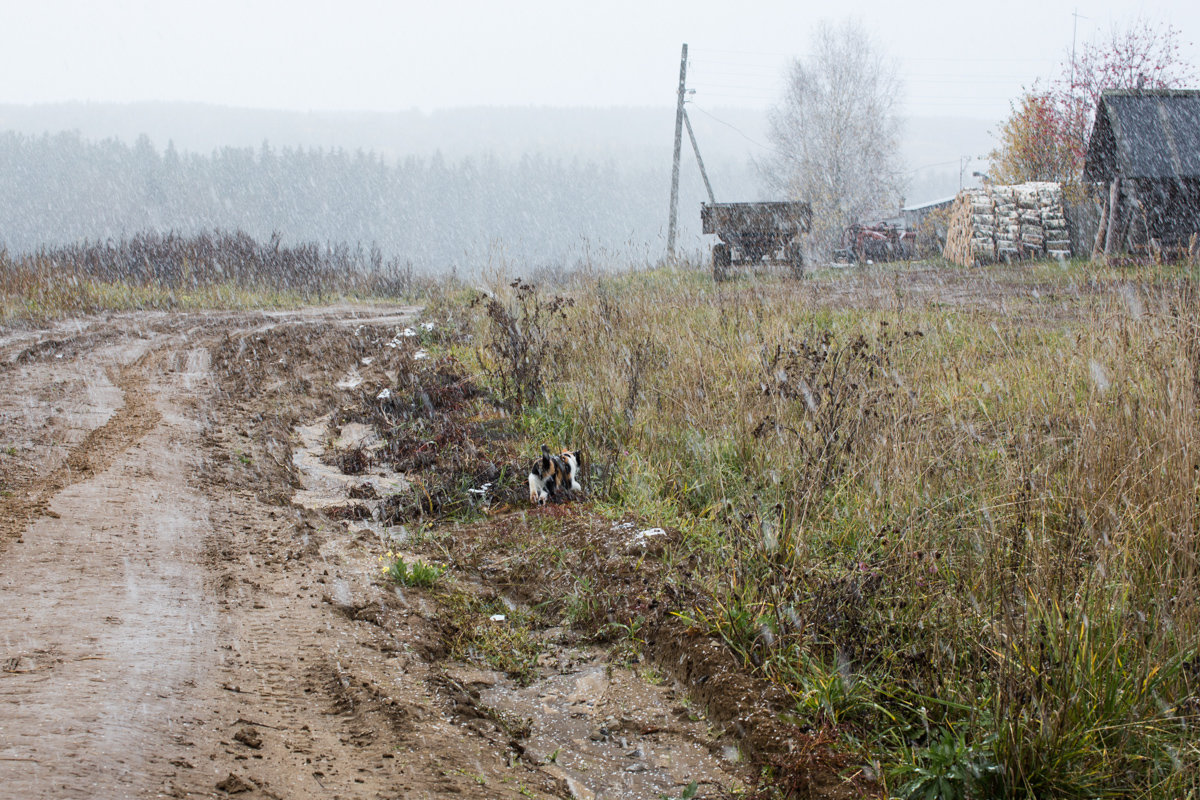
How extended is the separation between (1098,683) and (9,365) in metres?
9.91

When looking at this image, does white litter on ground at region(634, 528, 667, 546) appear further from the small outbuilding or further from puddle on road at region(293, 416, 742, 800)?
the small outbuilding

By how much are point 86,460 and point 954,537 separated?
531 centimetres

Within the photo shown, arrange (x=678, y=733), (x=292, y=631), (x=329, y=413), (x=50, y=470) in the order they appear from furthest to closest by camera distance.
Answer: (x=329, y=413)
(x=50, y=470)
(x=292, y=631)
(x=678, y=733)

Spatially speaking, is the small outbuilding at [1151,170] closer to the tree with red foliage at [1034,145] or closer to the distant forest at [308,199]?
the tree with red foliage at [1034,145]

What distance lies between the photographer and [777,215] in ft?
50.8

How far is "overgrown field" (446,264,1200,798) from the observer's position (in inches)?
88.4

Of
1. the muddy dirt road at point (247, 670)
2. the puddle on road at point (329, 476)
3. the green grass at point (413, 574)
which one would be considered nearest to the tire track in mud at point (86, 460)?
the muddy dirt road at point (247, 670)

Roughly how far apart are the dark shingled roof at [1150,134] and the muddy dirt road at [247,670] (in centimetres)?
1674

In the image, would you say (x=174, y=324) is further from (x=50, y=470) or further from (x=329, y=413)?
(x=50, y=470)

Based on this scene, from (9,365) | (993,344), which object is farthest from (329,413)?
(993,344)

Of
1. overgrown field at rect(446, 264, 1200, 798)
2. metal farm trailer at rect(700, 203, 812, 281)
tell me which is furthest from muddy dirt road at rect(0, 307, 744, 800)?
metal farm trailer at rect(700, 203, 812, 281)

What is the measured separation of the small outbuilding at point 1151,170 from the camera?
15.2m

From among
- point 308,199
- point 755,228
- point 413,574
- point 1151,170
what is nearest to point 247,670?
point 413,574

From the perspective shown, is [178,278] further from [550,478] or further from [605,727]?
[605,727]
